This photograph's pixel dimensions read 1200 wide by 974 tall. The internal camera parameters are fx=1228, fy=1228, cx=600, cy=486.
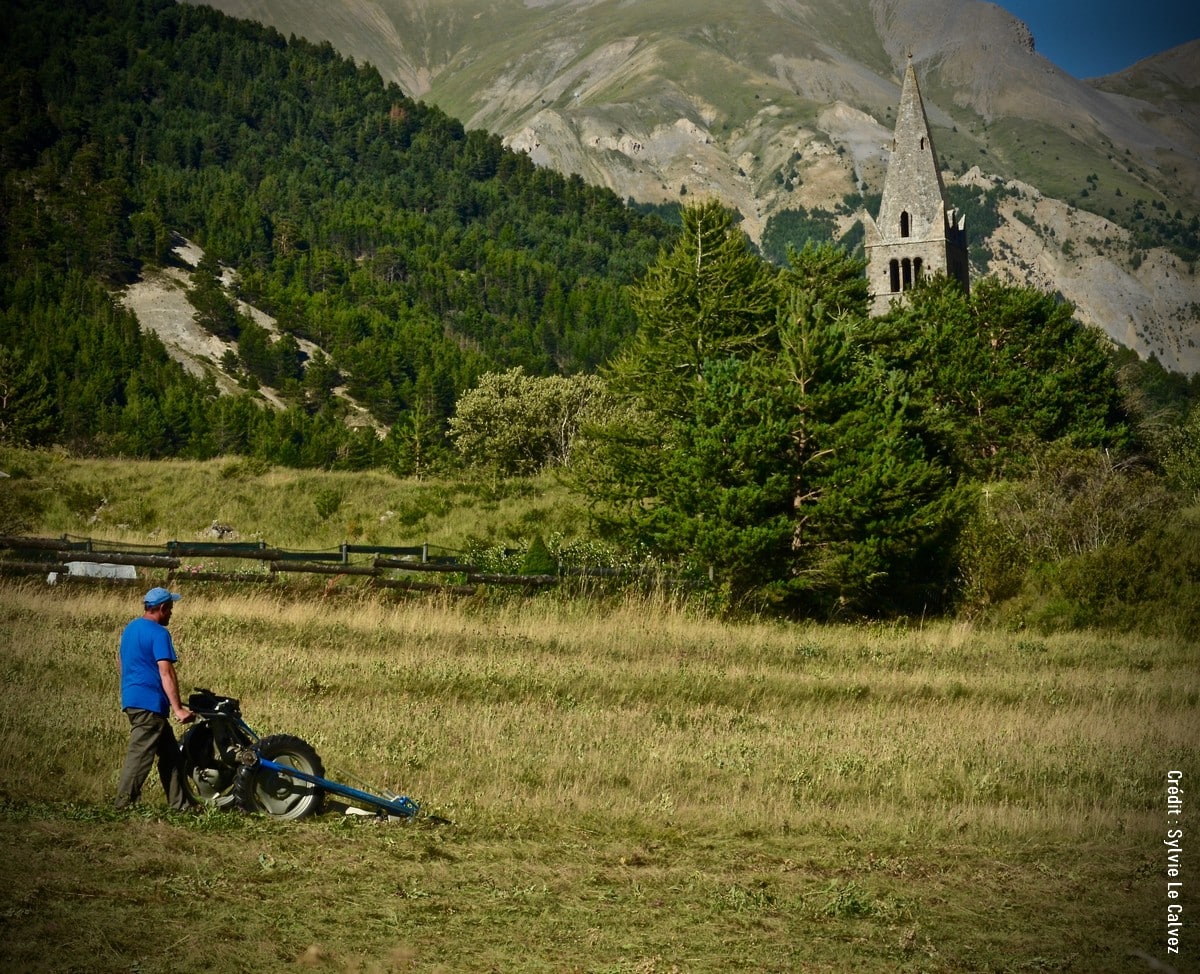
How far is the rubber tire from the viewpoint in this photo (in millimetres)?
10125

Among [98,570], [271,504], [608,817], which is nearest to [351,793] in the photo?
[608,817]

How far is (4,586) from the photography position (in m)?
22.9

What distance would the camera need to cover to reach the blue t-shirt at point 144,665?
33.3ft

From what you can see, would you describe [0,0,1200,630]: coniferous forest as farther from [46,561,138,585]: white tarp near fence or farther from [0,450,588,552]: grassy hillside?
[46,561,138,585]: white tarp near fence

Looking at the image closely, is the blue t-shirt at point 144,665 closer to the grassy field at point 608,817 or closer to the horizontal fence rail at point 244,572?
the grassy field at point 608,817

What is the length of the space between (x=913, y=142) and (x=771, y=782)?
259ft

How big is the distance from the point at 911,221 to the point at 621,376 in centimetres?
5213

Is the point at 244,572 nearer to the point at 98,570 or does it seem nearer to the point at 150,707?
the point at 98,570

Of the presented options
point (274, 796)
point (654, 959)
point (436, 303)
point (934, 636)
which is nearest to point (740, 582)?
point (934, 636)

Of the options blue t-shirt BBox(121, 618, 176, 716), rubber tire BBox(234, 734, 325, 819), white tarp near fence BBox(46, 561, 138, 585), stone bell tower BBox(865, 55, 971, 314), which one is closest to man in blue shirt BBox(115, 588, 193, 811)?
blue t-shirt BBox(121, 618, 176, 716)

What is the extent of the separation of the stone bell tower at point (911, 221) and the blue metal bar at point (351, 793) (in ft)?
250

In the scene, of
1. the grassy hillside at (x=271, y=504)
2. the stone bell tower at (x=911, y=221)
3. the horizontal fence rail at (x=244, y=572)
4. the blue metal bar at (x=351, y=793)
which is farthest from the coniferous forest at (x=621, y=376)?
the blue metal bar at (x=351, y=793)

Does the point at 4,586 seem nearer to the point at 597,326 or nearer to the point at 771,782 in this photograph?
the point at 771,782

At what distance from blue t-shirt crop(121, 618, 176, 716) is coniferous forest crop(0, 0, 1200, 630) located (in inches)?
684
